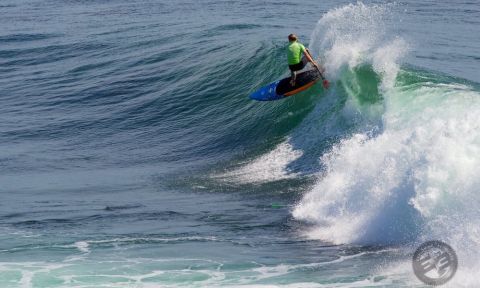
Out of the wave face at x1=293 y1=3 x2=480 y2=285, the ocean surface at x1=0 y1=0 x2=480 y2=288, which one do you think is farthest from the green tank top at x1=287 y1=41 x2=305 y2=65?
the wave face at x1=293 y1=3 x2=480 y2=285

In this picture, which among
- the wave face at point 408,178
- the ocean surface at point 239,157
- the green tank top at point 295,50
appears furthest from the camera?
the green tank top at point 295,50

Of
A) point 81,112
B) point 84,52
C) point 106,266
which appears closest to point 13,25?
point 84,52

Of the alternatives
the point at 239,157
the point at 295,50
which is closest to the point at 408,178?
the point at 295,50

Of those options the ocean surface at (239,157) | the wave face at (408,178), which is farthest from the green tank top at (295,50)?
the wave face at (408,178)

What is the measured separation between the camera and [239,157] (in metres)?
21.2

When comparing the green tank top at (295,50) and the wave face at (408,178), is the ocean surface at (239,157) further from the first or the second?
the green tank top at (295,50)

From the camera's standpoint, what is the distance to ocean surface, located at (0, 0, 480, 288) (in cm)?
1242

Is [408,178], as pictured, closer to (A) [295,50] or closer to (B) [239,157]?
(A) [295,50]

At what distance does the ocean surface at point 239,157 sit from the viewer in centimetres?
1242

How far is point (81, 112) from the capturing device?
28641mm

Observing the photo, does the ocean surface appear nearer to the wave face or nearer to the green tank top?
the wave face

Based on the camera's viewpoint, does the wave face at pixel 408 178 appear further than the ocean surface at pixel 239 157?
Yes

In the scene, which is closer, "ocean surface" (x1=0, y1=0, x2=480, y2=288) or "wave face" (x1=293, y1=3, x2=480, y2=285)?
"ocean surface" (x1=0, y1=0, x2=480, y2=288)

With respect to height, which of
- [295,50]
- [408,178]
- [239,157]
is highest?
[295,50]
